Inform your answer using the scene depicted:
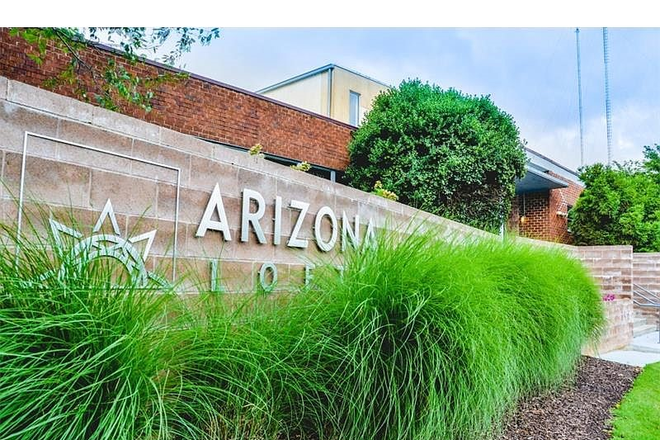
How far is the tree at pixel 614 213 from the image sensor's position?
40.9ft

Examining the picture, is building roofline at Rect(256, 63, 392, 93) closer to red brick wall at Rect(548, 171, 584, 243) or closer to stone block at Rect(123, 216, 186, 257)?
red brick wall at Rect(548, 171, 584, 243)

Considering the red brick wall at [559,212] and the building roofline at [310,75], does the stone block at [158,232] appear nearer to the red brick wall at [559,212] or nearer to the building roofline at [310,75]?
the building roofline at [310,75]

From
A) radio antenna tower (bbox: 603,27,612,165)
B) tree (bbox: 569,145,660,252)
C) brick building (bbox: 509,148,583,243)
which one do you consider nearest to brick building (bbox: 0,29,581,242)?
radio antenna tower (bbox: 603,27,612,165)

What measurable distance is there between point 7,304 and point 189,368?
0.63 meters

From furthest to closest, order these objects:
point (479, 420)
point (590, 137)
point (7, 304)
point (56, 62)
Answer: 1. point (590, 137)
2. point (56, 62)
3. point (479, 420)
4. point (7, 304)

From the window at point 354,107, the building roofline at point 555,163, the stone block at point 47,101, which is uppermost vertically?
the window at point 354,107

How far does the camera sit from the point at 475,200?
26.3ft

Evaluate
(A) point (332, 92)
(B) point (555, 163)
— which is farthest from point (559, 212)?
(A) point (332, 92)

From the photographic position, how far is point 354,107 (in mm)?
13273

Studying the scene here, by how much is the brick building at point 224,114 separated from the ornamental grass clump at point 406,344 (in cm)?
329

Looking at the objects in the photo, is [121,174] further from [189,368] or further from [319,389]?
[319,389]

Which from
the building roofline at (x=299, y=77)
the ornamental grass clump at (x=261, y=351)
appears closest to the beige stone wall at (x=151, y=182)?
the ornamental grass clump at (x=261, y=351)
